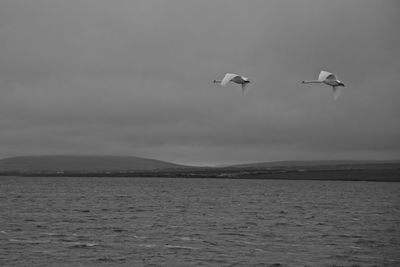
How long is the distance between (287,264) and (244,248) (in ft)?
19.6

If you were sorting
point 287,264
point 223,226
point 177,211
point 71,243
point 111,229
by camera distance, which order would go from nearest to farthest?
point 287,264 < point 71,243 < point 111,229 < point 223,226 < point 177,211

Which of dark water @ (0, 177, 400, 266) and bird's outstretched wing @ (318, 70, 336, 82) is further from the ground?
bird's outstretched wing @ (318, 70, 336, 82)

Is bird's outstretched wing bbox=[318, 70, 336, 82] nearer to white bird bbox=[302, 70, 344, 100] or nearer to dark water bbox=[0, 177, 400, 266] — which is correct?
white bird bbox=[302, 70, 344, 100]

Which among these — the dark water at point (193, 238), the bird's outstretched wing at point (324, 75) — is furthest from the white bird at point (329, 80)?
the dark water at point (193, 238)

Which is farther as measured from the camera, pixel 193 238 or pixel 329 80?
pixel 193 238

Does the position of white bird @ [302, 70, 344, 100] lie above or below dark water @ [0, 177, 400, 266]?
above

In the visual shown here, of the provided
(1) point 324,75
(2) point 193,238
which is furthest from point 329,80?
(2) point 193,238

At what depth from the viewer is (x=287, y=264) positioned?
3562cm

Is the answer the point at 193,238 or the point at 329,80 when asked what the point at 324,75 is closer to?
the point at 329,80

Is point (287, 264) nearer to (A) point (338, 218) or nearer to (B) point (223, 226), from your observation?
(B) point (223, 226)

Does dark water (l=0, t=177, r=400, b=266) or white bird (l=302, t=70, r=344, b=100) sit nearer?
white bird (l=302, t=70, r=344, b=100)

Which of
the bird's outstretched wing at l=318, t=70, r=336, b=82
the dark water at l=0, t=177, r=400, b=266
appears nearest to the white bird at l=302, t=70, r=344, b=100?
the bird's outstretched wing at l=318, t=70, r=336, b=82

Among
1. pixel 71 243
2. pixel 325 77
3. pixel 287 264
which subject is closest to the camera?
pixel 325 77

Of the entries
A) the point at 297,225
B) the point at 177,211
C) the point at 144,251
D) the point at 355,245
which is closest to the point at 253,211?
the point at 177,211
